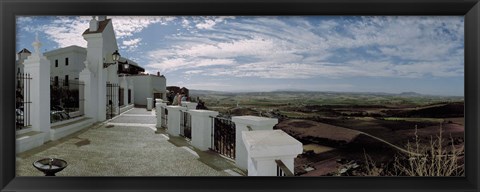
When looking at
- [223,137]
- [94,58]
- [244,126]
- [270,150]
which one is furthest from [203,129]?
[94,58]

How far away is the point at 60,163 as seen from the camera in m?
1.56

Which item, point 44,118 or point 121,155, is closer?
point 121,155

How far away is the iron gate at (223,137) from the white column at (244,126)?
1.18 ft

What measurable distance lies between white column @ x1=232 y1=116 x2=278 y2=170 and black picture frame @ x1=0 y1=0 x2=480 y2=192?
77 centimetres

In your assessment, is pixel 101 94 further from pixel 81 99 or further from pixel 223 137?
pixel 223 137

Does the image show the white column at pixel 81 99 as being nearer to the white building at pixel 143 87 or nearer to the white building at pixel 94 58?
the white building at pixel 94 58

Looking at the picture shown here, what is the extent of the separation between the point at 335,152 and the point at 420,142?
531 cm

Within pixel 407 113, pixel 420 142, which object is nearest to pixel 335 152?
pixel 407 113

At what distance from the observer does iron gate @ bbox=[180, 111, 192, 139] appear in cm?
395
